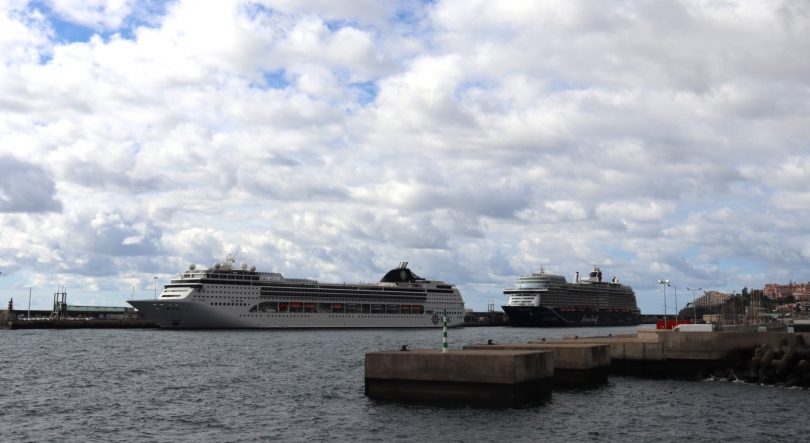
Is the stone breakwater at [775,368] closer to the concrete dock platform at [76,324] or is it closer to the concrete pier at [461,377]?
the concrete pier at [461,377]

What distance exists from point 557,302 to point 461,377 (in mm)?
147485

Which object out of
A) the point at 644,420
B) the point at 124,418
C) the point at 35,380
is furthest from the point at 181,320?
the point at 644,420

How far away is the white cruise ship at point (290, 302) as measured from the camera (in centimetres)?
11469

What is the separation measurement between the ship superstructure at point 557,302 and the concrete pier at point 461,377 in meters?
140

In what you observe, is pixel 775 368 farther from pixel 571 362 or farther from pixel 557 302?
pixel 557 302

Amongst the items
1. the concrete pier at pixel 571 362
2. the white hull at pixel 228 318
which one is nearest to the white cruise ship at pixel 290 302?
the white hull at pixel 228 318

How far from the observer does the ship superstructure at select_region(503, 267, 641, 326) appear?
560 ft

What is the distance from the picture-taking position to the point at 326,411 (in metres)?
32.0

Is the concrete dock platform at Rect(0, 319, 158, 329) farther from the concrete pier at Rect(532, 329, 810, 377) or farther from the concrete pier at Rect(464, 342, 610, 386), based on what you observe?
the concrete pier at Rect(464, 342, 610, 386)

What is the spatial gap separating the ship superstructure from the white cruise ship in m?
22.3

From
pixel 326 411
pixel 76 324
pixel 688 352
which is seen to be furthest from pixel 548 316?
pixel 326 411

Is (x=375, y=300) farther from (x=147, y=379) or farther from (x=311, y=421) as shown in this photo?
(x=311, y=421)

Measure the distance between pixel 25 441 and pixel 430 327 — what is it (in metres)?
125

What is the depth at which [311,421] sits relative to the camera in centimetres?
3002
